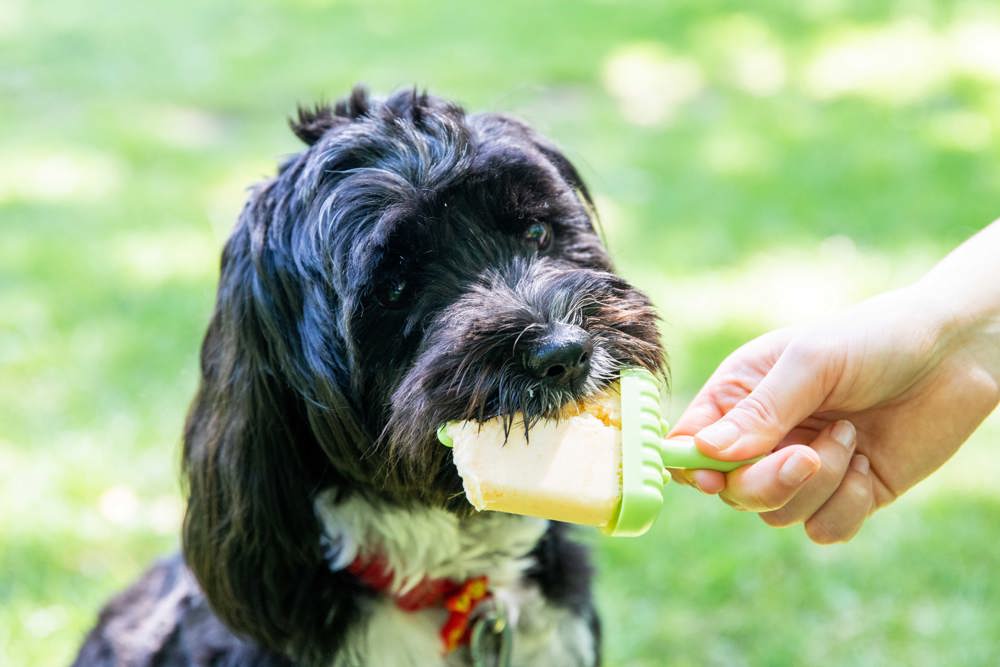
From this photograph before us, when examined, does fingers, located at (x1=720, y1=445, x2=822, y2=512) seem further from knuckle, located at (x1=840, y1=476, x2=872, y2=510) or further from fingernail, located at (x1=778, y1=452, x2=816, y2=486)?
knuckle, located at (x1=840, y1=476, x2=872, y2=510)

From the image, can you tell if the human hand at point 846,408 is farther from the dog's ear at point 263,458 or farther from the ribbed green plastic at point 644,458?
the dog's ear at point 263,458

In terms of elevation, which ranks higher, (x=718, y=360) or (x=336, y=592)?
(x=336, y=592)

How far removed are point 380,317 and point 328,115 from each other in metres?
0.50

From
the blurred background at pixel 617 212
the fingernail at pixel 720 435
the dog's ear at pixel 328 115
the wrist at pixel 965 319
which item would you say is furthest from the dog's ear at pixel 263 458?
the wrist at pixel 965 319

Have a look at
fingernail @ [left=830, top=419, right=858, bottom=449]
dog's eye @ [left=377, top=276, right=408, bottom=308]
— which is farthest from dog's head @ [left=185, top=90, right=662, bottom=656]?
fingernail @ [left=830, top=419, right=858, bottom=449]

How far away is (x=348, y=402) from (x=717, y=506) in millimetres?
1990

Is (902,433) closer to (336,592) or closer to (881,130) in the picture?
(336,592)

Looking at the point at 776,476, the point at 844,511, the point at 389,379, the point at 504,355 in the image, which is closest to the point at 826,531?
the point at 844,511

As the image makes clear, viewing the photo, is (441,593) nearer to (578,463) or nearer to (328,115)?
(578,463)

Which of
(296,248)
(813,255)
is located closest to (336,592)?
(296,248)

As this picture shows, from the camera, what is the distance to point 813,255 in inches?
211

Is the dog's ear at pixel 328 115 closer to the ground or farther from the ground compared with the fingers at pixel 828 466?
farther from the ground

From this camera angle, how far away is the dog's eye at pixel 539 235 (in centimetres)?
241

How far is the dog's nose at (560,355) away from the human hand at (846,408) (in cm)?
25
